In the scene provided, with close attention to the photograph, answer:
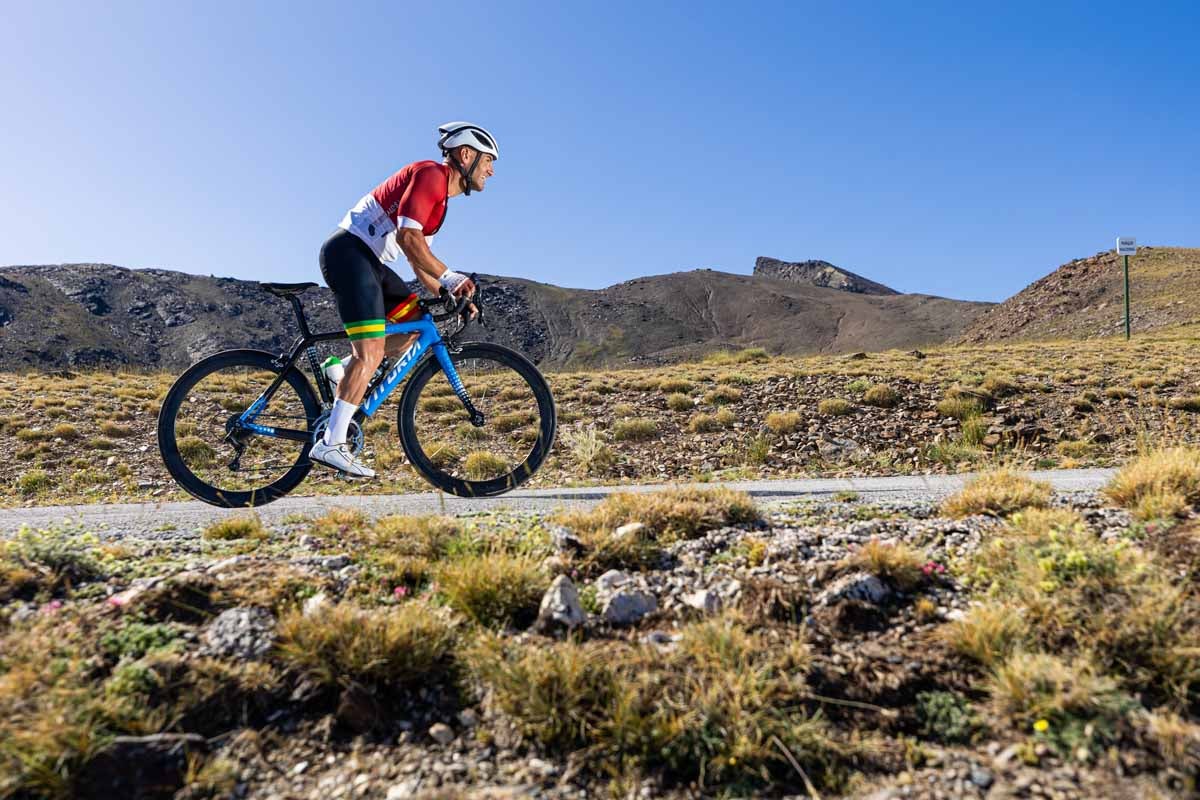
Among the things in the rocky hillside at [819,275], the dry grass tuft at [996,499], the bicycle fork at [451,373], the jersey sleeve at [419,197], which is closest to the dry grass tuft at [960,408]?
the dry grass tuft at [996,499]

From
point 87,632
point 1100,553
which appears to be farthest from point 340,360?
point 1100,553

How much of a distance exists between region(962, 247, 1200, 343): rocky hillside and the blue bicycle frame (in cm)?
4353

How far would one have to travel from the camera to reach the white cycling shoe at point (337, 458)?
5.03 m

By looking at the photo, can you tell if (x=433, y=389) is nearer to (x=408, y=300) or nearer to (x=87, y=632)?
(x=408, y=300)

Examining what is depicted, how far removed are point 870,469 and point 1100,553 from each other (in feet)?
23.6

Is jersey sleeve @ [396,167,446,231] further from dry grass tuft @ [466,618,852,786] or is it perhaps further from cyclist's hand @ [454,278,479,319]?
dry grass tuft @ [466,618,852,786]

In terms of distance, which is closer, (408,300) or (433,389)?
(408,300)

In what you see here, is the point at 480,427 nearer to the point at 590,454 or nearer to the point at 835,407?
the point at 590,454

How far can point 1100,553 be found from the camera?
2928 mm

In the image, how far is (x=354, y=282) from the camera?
4996mm

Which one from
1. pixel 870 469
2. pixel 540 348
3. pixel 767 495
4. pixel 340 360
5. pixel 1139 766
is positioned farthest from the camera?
pixel 540 348

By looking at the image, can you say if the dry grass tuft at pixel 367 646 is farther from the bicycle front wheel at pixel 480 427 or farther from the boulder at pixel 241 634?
the bicycle front wheel at pixel 480 427

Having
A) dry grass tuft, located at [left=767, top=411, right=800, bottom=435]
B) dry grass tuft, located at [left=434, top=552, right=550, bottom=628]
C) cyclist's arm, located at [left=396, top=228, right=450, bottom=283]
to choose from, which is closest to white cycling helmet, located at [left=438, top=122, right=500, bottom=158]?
cyclist's arm, located at [left=396, top=228, right=450, bottom=283]

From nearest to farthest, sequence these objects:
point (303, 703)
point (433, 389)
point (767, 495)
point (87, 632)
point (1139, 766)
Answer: point (1139, 766) → point (303, 703) → point (87, 632) → point (767, 495) → point (433, 389)
